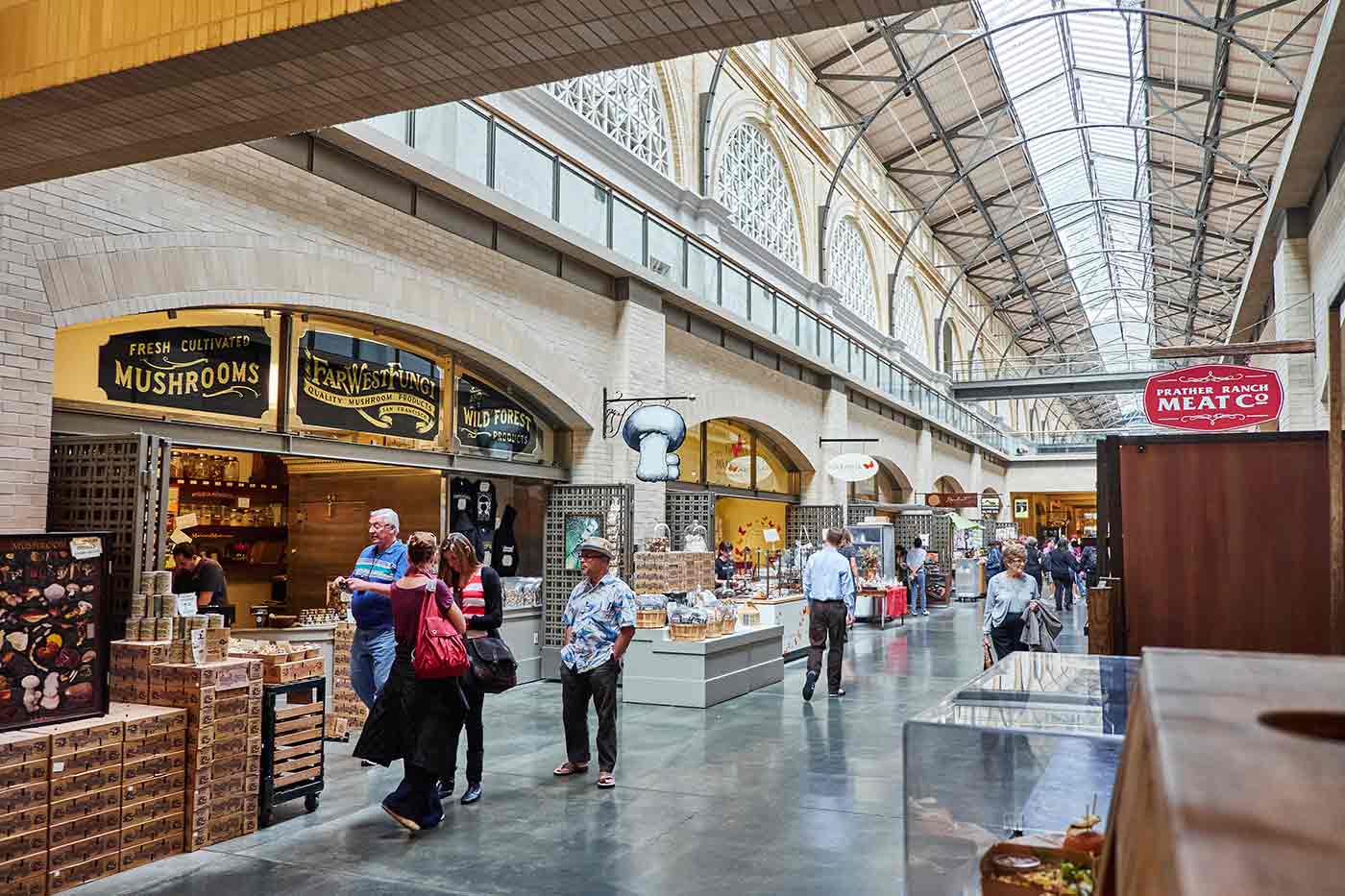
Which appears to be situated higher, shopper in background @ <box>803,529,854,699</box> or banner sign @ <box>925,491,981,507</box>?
banner sign @ <box>925,491,981,507</box>

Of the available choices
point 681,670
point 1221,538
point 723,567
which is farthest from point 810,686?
point 723,567

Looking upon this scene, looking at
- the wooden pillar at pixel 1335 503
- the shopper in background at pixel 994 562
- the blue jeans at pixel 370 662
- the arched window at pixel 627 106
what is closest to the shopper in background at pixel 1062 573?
the shopper in background at pixel 994 562

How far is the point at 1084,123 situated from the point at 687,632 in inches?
866

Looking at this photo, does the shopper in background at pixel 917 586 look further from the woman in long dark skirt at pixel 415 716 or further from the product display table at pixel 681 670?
the woman in long dark skirt at pixel 415 716

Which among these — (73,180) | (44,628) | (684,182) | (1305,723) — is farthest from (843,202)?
(1305,723)

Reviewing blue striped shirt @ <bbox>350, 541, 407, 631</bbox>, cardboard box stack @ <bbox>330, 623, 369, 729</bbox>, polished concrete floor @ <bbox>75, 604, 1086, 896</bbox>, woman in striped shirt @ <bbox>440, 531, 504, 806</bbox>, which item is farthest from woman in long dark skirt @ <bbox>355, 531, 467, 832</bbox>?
cardboard box stack @ <bbox>330, 623, 369, 729</bbox>

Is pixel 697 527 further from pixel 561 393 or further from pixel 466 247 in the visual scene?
pixel 466 247

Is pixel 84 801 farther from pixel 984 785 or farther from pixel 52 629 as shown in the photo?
pixel 984 785

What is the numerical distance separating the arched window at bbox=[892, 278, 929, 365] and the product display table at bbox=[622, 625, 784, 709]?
21.2 m

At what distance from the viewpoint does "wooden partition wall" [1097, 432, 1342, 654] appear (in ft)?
19.1

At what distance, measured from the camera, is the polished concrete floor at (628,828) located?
505 cm

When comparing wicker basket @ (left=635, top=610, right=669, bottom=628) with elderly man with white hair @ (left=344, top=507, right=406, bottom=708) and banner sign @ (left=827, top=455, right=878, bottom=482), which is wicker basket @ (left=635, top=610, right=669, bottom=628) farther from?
banner sign @ (left=827, top=455, right=878, bottom=482)

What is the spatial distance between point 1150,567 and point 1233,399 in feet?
20.9

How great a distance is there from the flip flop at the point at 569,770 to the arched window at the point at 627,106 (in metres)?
10.3
